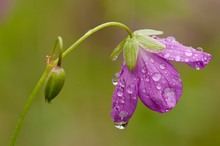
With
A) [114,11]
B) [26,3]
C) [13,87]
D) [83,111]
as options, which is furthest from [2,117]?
[114,11]

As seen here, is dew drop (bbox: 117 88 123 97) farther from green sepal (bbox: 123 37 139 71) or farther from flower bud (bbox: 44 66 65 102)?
flower bud (bbox: 44 66 65 102)

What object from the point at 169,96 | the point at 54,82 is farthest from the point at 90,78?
the point at 54,82

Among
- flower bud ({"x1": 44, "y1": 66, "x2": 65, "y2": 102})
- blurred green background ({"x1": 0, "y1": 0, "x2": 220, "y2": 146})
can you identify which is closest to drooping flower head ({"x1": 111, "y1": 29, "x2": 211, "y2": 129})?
flower bud ({"x1": 44, "y1": 66, "x2": 65, "y2": 102})

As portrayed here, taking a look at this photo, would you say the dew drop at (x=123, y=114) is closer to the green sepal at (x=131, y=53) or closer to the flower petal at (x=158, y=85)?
the flower petal at (x=158, y=85)

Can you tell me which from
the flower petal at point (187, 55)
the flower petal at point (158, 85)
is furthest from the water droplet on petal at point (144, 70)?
the flower petal at point (187, 55)

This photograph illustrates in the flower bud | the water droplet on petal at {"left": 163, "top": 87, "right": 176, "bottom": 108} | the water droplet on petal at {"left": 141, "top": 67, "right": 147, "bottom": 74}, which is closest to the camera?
Answer: the flower bud

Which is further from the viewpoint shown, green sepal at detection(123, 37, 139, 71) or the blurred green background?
the blurred green background

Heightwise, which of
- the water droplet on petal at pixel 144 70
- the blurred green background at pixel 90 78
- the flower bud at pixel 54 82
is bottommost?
the blurred green background at pixel 90 78

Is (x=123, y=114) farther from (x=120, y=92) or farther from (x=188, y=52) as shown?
(x=188, y=52)

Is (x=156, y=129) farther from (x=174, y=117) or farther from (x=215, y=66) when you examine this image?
(x=215, y=66)
